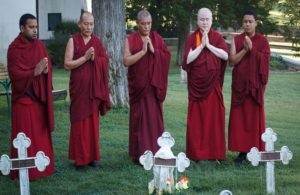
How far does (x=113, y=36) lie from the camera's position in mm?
12617

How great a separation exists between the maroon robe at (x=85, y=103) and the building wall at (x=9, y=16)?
12815 millimetres

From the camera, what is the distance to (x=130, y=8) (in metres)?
27.0

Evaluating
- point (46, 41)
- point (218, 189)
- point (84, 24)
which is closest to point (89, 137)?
point (84, 24)

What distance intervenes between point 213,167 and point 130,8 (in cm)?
1939

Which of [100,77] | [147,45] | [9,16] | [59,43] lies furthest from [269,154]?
[59,43]

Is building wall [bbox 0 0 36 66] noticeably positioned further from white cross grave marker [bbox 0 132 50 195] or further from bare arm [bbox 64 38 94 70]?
white cross grave marker [bbox 0 132 50 195]

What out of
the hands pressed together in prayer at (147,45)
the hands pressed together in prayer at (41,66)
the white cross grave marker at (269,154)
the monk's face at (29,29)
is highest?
the monk's face at (29,29)

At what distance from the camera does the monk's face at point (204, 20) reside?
8.11 metres

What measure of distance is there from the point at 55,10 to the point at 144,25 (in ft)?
72.3

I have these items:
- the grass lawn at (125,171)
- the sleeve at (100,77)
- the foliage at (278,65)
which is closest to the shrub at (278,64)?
the foliage at (278,65)

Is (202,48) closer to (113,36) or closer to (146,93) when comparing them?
(146,93)

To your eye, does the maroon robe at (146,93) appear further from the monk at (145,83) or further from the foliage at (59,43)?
the foliage at (59,43)

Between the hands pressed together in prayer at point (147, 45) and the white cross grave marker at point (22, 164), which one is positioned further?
the hands pressed together in prayer at point (147, 45)

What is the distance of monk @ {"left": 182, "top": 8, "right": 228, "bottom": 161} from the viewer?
8.24m
